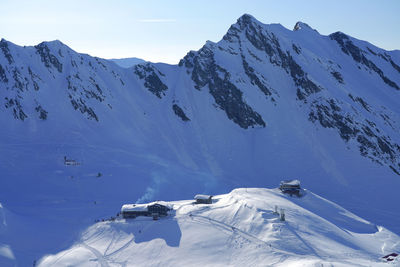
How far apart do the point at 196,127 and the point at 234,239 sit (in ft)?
242

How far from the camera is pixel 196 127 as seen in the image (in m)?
129

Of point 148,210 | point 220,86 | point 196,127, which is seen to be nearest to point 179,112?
point 196,127

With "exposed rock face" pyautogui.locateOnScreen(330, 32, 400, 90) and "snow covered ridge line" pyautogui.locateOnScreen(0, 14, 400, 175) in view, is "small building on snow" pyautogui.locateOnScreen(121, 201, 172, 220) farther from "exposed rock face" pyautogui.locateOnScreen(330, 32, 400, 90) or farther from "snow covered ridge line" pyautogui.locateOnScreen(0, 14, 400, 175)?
"exposed rock face" pyautogui.locateOnScreen(330, 32, 400, 90)

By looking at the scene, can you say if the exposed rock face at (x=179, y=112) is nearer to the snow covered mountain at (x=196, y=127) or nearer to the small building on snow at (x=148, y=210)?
the snow covered mountain at (x=196, y=127)

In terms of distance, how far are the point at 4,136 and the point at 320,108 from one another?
8650 cm

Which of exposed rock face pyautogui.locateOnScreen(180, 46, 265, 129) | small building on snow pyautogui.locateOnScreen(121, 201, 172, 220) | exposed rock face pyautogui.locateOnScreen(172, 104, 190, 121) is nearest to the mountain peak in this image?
exposed rock face pyautogui.locateOnScreen(180, 46, 265, 129)

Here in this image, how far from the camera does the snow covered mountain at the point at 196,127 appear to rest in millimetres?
90000

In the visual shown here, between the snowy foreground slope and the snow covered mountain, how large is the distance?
8683mm

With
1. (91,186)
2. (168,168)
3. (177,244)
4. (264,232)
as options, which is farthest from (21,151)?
(264,232)

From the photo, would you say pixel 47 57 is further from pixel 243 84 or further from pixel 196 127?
pixel 243 84

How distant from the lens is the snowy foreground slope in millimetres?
52969

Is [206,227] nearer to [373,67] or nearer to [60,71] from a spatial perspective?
[60,71]

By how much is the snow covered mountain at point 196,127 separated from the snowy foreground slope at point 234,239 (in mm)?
8683

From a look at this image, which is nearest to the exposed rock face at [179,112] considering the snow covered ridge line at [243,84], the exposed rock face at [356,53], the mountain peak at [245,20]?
the snow covered ridge line at [243,84]
